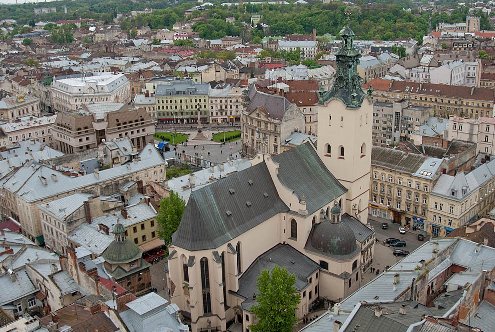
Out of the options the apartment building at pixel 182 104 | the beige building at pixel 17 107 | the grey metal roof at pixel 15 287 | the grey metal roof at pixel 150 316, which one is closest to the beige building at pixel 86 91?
the beige building at pixel 17 107

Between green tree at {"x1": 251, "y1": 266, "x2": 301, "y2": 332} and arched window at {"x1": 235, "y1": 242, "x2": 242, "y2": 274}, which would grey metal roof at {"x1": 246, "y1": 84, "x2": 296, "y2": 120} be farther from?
green tree at {"x1": 251, "y1": 266, "x2": 301, "y2": 332}

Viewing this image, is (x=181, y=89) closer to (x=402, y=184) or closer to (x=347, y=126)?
(x=402, y=184)

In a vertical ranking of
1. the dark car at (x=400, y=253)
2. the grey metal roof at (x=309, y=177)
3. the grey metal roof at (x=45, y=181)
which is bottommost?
the dark car at (x=400, y=253)

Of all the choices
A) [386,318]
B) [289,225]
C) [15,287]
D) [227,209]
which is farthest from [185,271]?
[386,318]

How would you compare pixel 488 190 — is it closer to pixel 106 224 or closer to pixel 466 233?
pixel 466 233

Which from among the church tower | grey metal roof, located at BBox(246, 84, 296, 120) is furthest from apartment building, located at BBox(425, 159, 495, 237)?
grey metal roof, located at BBox(246, 84, 296, 120)

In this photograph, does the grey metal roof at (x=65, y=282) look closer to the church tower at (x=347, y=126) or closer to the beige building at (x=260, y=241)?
→ the beige building at (x=260, y=241)
